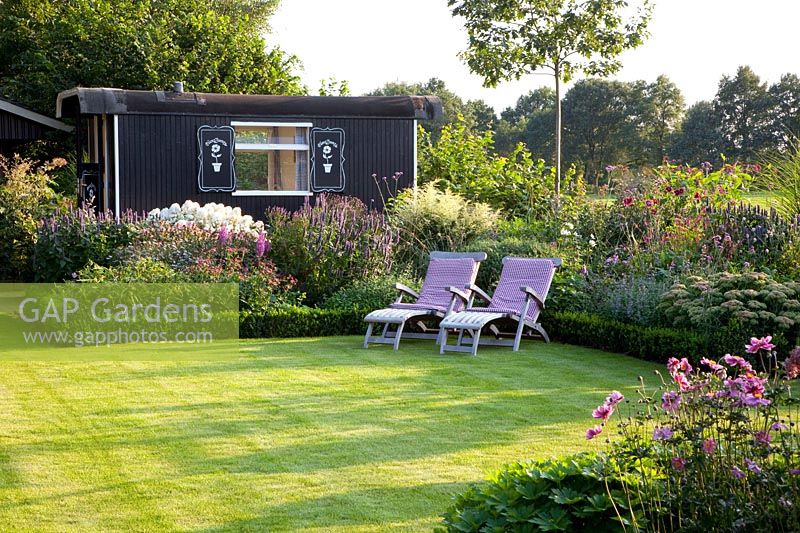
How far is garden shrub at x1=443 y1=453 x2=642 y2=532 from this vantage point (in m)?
3.32

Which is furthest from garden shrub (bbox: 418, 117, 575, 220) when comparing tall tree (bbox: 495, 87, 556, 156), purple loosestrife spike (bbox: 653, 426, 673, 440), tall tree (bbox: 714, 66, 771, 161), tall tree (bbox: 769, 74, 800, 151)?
tall tree (bbox: 495, 87, 556, 156)

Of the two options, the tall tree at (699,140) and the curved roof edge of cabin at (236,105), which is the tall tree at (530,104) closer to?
the tall tree at (699,140)

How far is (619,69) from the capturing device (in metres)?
17.3

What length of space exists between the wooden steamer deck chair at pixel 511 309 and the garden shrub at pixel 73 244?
4.22 m

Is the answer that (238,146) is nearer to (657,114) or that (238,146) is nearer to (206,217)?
(206,217)

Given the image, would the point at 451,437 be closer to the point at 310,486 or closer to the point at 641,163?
the point at 310,486

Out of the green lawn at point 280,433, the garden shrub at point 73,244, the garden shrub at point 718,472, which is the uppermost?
the garden shrub at point 73,244

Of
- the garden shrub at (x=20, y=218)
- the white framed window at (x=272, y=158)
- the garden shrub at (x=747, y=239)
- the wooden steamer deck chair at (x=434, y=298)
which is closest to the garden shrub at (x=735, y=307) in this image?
the garden shrub at (x=747, y=239)

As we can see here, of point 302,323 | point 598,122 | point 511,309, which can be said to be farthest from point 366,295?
point 598,122

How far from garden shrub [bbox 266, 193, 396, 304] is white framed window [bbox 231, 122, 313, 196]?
3845 mm

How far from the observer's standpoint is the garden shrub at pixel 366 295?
10.9m

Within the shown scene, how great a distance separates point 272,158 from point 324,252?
15.3 ft

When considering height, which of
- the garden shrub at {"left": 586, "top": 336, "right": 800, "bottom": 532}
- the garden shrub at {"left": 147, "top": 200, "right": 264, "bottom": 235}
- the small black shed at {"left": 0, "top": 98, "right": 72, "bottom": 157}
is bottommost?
the garden shrub at {"left": 586, "top": 336, "right": 800, "bottom": 532}

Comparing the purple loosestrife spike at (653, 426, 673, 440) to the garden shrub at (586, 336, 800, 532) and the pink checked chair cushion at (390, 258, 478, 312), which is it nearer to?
the garden shrub at (586, 336, 800, 532)
